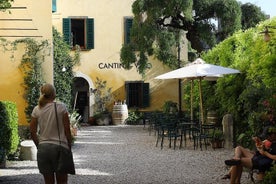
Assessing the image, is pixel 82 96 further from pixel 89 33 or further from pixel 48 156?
pixel 48 156

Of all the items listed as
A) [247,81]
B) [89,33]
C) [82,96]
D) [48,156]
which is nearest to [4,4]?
[48,156]

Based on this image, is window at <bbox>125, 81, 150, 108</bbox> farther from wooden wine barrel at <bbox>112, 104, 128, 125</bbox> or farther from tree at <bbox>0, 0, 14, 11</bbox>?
tree at <bbox>0, 0, 14, 11</bbox>

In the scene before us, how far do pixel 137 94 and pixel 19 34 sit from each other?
1178cm

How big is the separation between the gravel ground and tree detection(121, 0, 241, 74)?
7827 mm

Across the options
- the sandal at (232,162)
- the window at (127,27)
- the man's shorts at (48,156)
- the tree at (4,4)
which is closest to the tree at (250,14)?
the window at (127,27)

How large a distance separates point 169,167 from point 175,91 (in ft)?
53.1

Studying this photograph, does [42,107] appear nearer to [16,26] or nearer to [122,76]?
[16,26]

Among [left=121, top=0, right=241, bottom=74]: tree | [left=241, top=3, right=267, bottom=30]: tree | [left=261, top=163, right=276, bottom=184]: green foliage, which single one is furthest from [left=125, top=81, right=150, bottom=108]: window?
[left=261, top=163, right=276, bottom=184]: green foliage

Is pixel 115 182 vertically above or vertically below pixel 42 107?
below

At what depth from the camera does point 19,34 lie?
14.9 m

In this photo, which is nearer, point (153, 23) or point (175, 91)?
point (153, 23)

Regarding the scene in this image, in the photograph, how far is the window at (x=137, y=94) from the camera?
84.9 ft

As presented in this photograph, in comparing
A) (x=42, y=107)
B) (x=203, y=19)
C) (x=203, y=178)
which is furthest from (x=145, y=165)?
(x=203, y=19)

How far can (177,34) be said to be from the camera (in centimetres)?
2347
